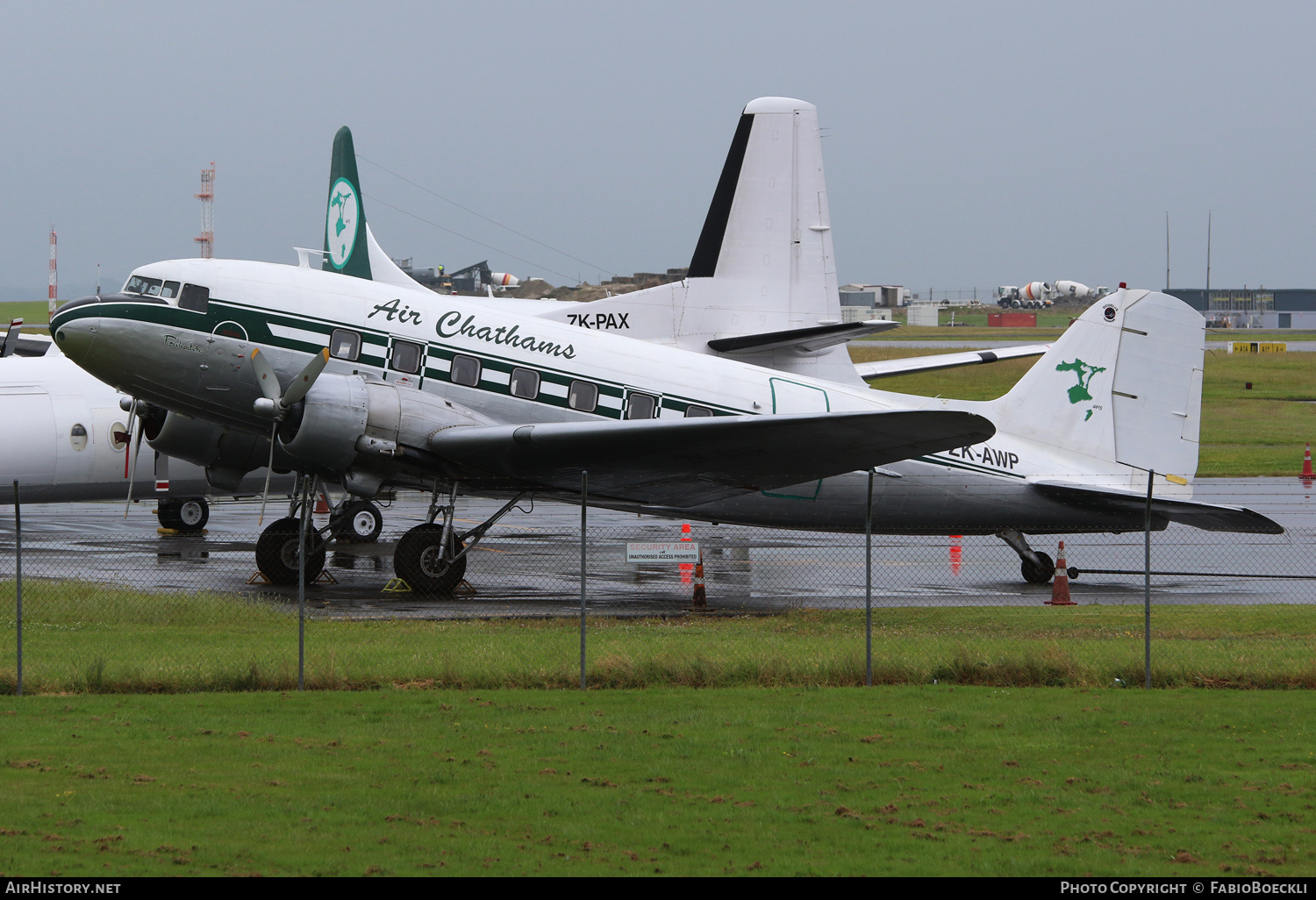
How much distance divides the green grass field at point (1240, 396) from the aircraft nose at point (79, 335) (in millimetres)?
30458

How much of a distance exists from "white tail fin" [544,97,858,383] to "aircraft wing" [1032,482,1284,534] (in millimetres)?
7207

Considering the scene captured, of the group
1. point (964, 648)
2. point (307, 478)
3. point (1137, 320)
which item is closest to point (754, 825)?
point (964, 648)

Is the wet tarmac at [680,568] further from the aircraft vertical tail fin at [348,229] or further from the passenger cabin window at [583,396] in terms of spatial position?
the aircraft vertical tail fin at [348,229]

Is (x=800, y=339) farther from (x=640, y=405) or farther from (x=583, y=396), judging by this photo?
(x=583, y=396)

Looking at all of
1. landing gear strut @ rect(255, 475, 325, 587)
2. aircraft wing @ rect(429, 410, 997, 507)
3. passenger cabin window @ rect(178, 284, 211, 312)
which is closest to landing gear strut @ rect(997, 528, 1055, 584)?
aircraft wing @ rect(429, 410, 997, 507)

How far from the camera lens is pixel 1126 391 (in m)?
21.2

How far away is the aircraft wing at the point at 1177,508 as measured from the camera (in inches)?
695

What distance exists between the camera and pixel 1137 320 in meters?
21.1

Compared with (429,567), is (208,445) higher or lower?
higher

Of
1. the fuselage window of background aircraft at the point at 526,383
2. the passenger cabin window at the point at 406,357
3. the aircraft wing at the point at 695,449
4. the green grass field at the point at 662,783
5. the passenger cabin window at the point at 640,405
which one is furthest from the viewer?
the passenger cabin window at the point at 640,405

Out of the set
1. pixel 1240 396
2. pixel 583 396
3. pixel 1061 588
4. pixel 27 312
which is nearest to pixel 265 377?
pixel 583 396

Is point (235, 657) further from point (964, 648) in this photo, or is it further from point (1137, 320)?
point (1137, 320)

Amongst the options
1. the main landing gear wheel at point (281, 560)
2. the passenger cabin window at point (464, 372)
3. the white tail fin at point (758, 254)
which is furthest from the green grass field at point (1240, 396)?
the main landing gear wheel at point (281, 560)

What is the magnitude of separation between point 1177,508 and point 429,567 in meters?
11.1
